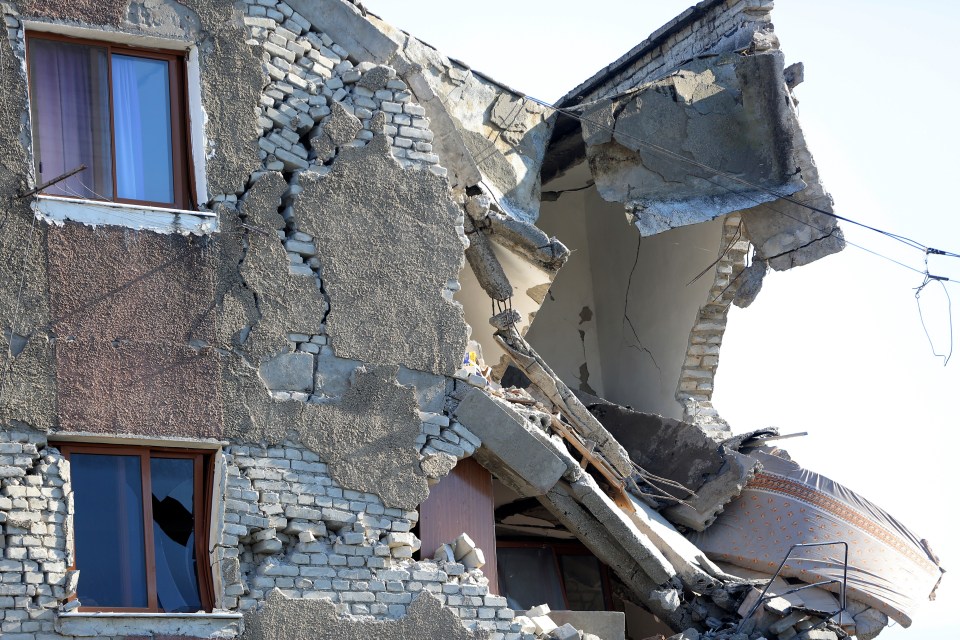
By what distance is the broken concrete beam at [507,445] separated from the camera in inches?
451

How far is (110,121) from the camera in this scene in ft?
35.9

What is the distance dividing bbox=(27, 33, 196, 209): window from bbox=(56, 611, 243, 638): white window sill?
2835mm

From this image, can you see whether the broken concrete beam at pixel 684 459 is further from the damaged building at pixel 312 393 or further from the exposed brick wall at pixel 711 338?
the exposed brick wall at pixel 711 338

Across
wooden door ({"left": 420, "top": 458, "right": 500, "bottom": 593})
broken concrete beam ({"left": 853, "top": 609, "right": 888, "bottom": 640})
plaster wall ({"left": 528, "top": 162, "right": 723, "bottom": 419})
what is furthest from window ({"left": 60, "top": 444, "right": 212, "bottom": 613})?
plaster wall ({"left": 528, "top": 162, "right": 723, "bottom": 419})

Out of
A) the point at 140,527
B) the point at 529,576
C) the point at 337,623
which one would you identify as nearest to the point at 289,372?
the point at 140,527

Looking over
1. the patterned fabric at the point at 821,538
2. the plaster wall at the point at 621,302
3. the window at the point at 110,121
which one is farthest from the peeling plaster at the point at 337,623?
the plaster wall at the point at 621,302

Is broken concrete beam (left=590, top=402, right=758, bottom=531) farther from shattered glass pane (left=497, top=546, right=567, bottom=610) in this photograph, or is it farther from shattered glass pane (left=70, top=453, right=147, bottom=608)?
shattered glass pane (left=70, top=453, right=147, bottom=608)

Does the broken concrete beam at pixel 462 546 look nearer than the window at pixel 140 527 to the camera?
No

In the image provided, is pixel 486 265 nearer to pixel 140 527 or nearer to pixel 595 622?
pixel 595 622

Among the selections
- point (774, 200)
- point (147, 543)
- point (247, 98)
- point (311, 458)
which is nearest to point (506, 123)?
point (774, 200)

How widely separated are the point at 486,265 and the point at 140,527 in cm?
393

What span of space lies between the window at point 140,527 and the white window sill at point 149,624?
0.59ft

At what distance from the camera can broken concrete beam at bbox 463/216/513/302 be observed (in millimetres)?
12898

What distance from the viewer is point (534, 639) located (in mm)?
11195
